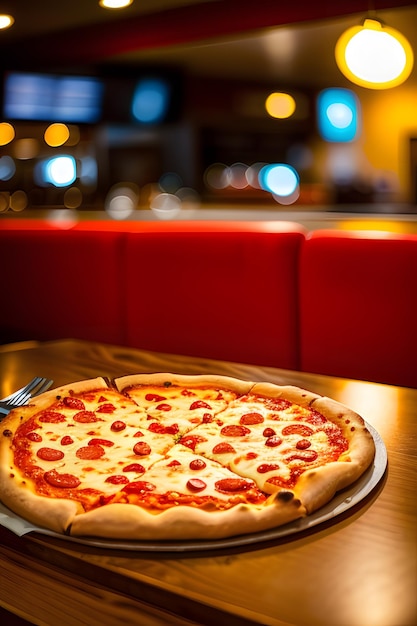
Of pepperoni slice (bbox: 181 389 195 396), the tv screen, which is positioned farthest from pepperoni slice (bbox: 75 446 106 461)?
the tv screen

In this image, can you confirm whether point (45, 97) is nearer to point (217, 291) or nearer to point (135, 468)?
point (217, 291)

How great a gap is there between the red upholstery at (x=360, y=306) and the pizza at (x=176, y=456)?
1053 mm

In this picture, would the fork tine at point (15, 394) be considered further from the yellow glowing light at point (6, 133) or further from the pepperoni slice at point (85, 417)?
the yellow glowing light at point (6, 133)

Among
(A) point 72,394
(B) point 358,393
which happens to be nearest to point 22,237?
(A) point 72,394

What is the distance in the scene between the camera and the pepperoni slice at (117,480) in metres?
1.33

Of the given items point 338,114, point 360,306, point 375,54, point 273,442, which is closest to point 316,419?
point 273,442

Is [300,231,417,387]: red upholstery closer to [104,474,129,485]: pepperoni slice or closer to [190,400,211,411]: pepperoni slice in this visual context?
[190,400,211,411]: pepperoni slice

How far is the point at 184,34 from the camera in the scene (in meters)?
5.73

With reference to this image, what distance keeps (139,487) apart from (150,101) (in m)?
7.98

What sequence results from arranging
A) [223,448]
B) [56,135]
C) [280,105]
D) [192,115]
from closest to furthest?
[223,448]
[56,135]
[192,115]
[280,105]

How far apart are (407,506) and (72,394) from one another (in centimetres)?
100

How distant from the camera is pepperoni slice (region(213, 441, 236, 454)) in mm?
1498

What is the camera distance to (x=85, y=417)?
1729 millimetres

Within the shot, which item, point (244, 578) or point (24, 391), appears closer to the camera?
point (244, 578)
